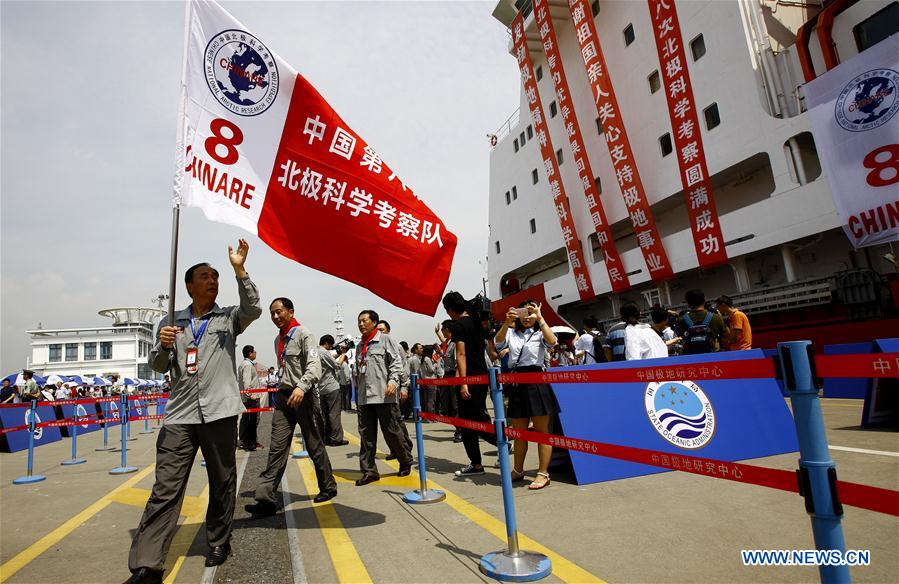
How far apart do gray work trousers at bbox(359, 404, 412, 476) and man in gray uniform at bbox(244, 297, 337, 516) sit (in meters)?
0.60

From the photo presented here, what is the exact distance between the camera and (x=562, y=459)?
15.3 ft

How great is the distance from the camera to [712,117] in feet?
52.5

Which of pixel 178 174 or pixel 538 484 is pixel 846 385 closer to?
pixel 538 484

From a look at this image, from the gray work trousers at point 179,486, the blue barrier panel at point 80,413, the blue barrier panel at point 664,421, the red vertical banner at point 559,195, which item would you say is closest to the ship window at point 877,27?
the red vertical banner at point 559,195

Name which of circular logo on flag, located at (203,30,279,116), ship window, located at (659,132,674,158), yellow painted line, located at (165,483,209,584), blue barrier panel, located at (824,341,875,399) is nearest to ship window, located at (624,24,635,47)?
ship window, located at (659,132,674,158)

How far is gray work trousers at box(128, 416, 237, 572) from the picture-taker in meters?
2.74

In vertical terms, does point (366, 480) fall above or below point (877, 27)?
below

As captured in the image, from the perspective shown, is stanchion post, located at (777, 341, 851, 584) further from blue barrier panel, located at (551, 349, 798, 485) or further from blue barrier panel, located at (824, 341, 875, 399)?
blue barrier panel, located at (824, 341, 875, 399)

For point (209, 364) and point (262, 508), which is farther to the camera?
point (262, 508)

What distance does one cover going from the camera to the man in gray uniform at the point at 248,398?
305 inches

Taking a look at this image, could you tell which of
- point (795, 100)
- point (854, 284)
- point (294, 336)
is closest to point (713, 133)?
point (795, 100)

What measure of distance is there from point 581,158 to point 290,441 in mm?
18546

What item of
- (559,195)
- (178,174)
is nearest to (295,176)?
(178,174)

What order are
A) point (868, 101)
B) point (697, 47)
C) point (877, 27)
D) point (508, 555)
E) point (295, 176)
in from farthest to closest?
1. point (697, 47)
2. point (877, 27)
3. point (868, 101)
4. point (295, 176)
5. point (508, 555)
